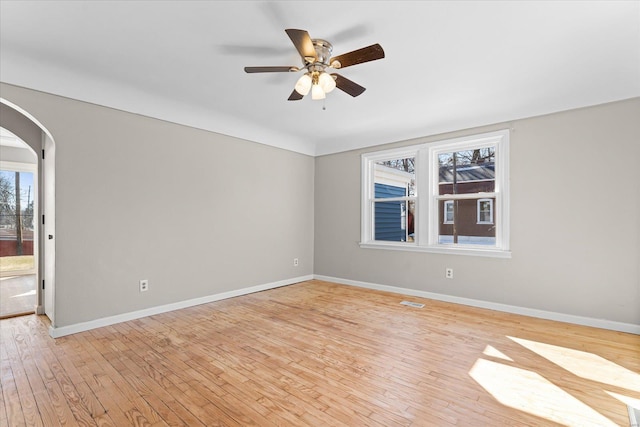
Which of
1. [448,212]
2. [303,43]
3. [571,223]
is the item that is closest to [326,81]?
[303,43]

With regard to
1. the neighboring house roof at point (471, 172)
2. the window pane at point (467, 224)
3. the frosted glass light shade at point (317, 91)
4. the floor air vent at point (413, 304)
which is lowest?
the floor air vent at point (413, 304)

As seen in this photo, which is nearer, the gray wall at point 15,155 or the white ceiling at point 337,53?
the white ceiling at point 337,53

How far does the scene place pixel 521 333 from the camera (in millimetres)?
3119

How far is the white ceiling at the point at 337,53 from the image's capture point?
2133 millimetres

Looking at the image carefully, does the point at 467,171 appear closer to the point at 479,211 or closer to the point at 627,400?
the point at 479,211

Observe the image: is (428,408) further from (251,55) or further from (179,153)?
(179,153)

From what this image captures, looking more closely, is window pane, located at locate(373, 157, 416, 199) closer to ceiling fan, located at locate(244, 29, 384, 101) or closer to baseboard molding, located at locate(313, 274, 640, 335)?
baseboard molding, located at locate(313, 274, 640, 335)

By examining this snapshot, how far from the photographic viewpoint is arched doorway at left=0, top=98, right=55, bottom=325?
317 cm

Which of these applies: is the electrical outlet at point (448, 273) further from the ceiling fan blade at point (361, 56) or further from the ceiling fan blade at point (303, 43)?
the ceiling fan blade at point (303, 43)

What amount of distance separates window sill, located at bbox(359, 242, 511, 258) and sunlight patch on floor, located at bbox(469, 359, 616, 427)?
181cm

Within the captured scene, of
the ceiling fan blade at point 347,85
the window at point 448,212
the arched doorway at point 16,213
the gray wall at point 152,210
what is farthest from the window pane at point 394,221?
the arched doorway at point 16,213

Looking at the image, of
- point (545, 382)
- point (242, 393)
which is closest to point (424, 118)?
point (545, 382)

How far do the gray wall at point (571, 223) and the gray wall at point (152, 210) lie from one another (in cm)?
281

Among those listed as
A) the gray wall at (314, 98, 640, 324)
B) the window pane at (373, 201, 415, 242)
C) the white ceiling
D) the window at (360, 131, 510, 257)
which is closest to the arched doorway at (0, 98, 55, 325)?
the white ceiling
